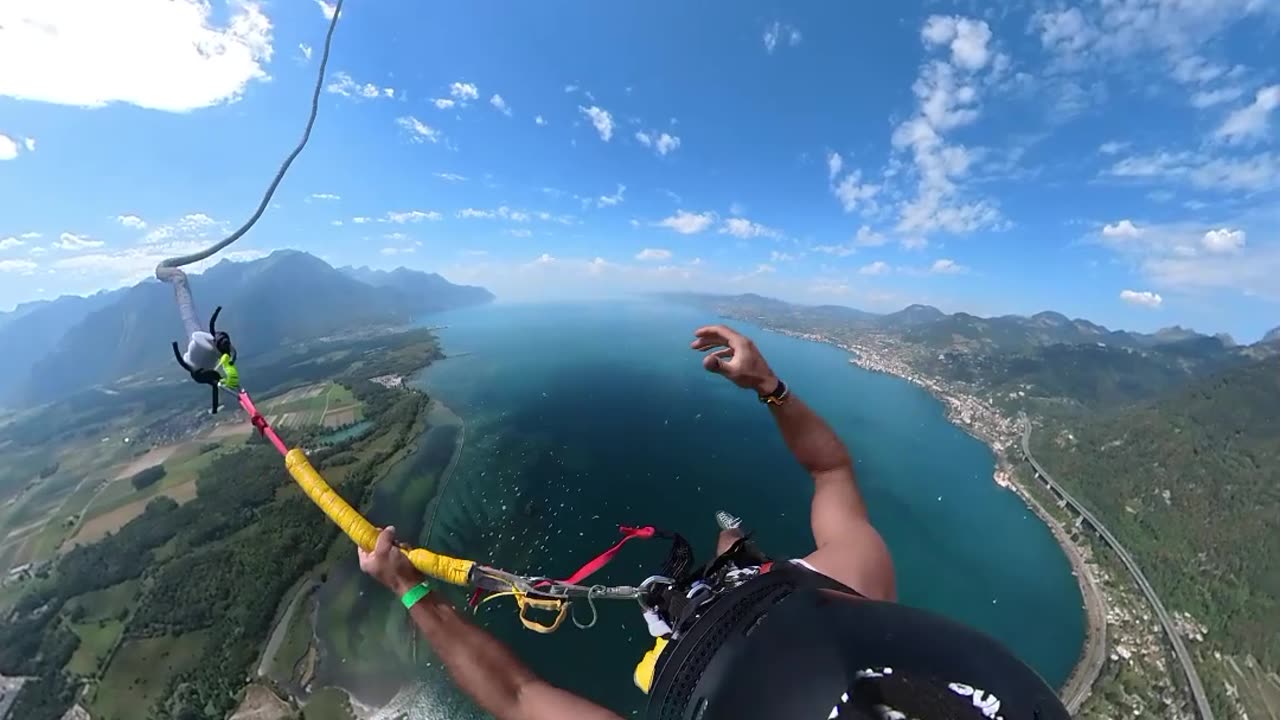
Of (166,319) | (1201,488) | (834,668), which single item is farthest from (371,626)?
(166,319)

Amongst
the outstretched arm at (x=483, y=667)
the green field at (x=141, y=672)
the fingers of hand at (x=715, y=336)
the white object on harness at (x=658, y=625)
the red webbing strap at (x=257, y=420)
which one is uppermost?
the fingers of hand at (x=715, y=336)

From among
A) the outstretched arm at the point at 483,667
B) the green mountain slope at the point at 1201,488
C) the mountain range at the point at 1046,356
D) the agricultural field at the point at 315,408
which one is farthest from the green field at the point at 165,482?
the mountain range at the point at 1046,356

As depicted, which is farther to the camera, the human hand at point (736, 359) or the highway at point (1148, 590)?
the highway at point (1148, 590)

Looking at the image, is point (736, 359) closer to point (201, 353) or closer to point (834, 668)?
point (834, 668)

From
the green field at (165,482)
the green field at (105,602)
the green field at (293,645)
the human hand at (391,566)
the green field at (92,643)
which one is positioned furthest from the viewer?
the green field at (165,482)

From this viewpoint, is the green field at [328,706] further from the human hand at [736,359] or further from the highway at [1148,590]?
the highway at [1148,590]

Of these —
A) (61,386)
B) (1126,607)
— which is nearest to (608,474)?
(1126,607)

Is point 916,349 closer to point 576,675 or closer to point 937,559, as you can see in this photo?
point 937,559
